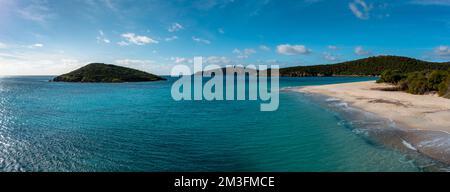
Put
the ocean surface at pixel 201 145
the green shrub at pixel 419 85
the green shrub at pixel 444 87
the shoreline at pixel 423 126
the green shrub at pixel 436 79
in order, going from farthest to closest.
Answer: the green shrub at pixel 419 85 < the green shrub at pixel 436 79 < the green shrub at pixel 444 87 < the shoreline at pixel 423 126 < the ocean surface at pixel 201 145

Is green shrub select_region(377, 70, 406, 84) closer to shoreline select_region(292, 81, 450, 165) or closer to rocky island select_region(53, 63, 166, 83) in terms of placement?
shoreline select_region(292, 81, 450, 165)

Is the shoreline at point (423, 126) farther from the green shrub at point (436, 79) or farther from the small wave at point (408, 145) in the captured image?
the green shrub at point (436, 79)

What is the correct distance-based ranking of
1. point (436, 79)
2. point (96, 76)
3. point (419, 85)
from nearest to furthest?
1. point (436, 79)
2. point (419, 85)
3. point (96, 76)

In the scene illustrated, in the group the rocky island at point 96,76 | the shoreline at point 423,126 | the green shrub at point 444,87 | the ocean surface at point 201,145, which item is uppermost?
the rocky island at point 96,76

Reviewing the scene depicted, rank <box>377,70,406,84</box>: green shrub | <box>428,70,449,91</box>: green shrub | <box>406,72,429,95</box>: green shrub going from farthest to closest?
<box>377,70,406,84</box>: green shrub → <box>406,72,429,95</box>: green shrub → <box>428,70,449,91</box>: green shrub

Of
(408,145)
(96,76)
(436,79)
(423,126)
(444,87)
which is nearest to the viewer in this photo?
(408,145)

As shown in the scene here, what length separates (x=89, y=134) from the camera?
21.0 metres

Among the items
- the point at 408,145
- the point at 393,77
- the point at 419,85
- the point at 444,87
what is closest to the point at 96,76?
the point at 393,77

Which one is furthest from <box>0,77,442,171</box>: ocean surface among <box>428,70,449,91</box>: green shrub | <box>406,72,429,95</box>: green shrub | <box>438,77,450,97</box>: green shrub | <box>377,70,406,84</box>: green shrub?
<box>377,70,406,84</box>: green shrub

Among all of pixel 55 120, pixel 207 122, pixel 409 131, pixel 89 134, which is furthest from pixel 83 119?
pixel 409 131

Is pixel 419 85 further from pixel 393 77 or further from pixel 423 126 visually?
pixel 423 126

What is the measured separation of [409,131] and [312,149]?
8.46 m

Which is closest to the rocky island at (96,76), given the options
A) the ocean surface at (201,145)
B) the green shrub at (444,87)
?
the ocean surface at (201,145)
